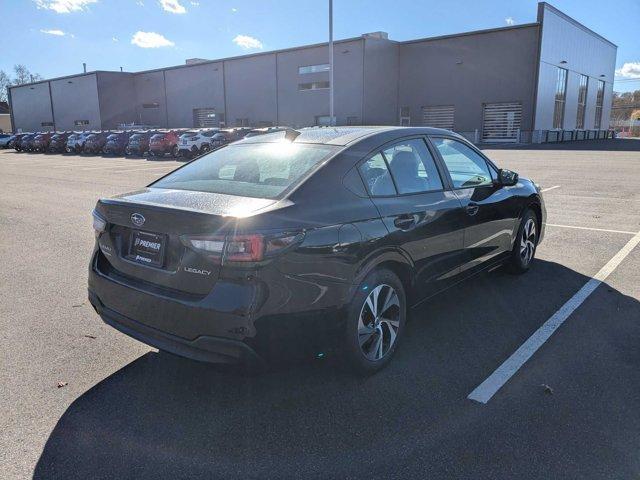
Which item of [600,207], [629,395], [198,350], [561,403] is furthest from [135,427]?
[600,207]

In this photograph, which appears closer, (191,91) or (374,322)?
(374,322)

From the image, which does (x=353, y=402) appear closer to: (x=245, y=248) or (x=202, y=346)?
(x=202, y=346)

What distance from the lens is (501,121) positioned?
42062 millimetres

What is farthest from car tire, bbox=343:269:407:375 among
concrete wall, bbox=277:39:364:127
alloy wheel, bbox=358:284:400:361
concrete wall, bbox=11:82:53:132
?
concrete wall, bbox=11:82:53:132

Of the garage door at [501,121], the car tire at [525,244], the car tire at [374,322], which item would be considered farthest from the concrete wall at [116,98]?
the car tire at [374,322]

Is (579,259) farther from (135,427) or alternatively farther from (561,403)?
(135,427)

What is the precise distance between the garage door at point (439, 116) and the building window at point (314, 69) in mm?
9193

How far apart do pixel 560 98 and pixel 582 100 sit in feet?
26.8

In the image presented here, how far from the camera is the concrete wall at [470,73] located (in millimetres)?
40156

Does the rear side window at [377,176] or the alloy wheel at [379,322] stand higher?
the rear side window at [377,176]

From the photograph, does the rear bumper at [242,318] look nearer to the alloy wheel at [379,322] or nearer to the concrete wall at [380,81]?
the alloy wheel at [379,322]

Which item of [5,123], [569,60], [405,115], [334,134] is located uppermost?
[569,60]

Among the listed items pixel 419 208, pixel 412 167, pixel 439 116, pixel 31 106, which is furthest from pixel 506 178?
pixel 31 106

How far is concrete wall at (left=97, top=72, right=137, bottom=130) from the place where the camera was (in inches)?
2395
